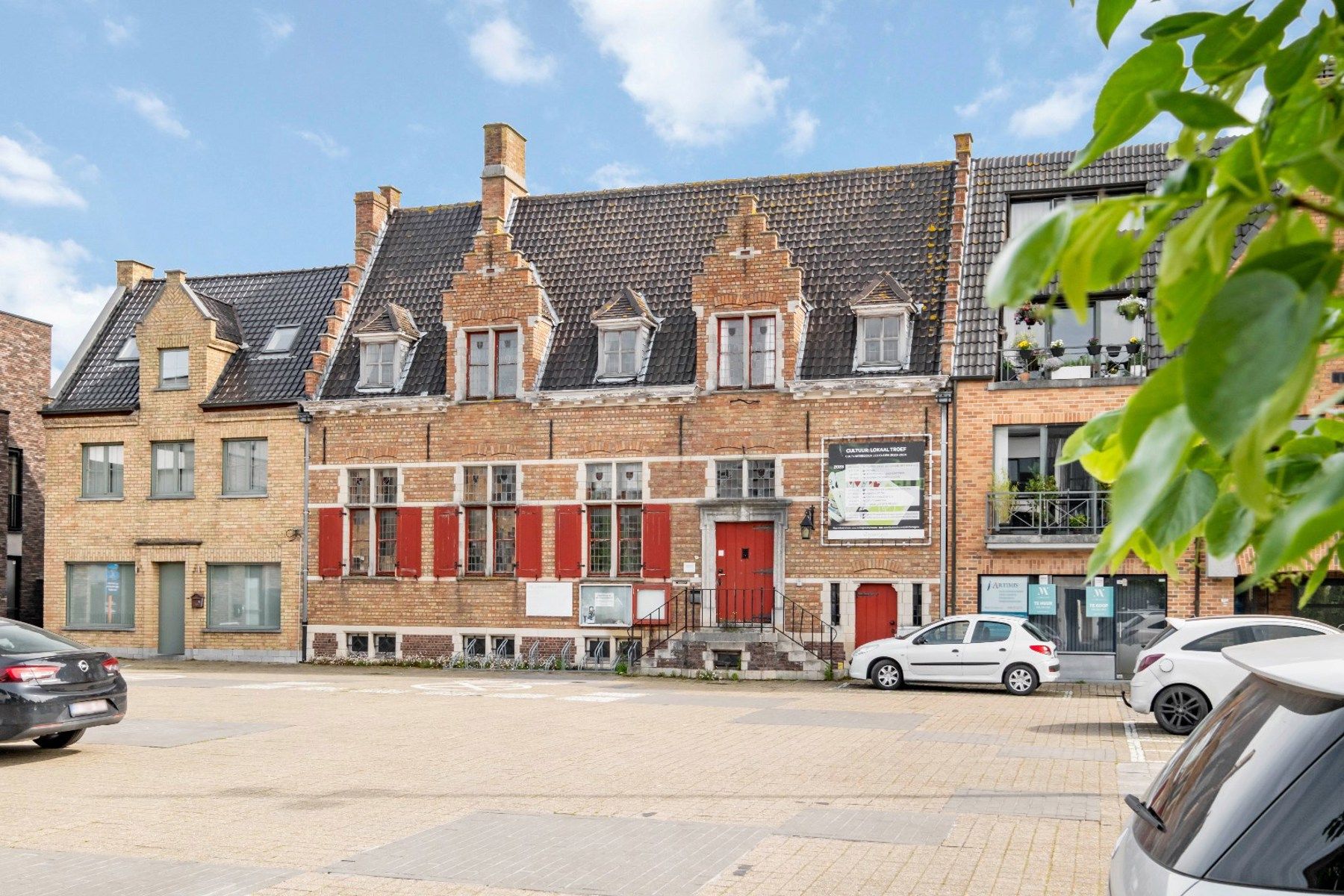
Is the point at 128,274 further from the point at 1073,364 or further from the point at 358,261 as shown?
the point at 1073,364

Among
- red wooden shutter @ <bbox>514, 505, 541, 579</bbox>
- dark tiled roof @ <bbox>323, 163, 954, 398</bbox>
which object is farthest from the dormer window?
red wooden shutter @ <bbox>514, 505, 541, 579</bbox>

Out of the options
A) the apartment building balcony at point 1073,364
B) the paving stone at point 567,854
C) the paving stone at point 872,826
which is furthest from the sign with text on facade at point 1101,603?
the paving stone at point 567,854

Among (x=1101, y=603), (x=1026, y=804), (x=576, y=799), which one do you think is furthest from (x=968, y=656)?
(x=576, y=799)

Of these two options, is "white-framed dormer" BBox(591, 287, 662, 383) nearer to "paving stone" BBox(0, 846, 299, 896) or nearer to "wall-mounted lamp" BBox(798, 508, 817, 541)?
"wall-mounted lamp" BBox(798, 508, 817, 541)

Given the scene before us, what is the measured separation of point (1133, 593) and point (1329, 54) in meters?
24.8

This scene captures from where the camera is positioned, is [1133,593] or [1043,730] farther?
[1133,593]

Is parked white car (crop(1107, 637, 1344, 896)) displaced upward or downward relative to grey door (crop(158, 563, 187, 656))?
upward

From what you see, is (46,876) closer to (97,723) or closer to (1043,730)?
(97,723)

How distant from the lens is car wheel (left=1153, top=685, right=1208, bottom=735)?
16.1 metres

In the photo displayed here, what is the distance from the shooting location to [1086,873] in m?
8.31

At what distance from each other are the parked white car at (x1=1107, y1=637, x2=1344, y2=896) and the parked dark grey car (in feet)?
41.2

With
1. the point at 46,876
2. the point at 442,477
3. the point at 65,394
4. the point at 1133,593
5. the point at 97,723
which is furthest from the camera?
the point at 65,394

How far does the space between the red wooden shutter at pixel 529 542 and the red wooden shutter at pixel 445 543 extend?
1550 mm

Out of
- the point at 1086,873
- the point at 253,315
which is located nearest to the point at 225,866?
the point at 1086,873
